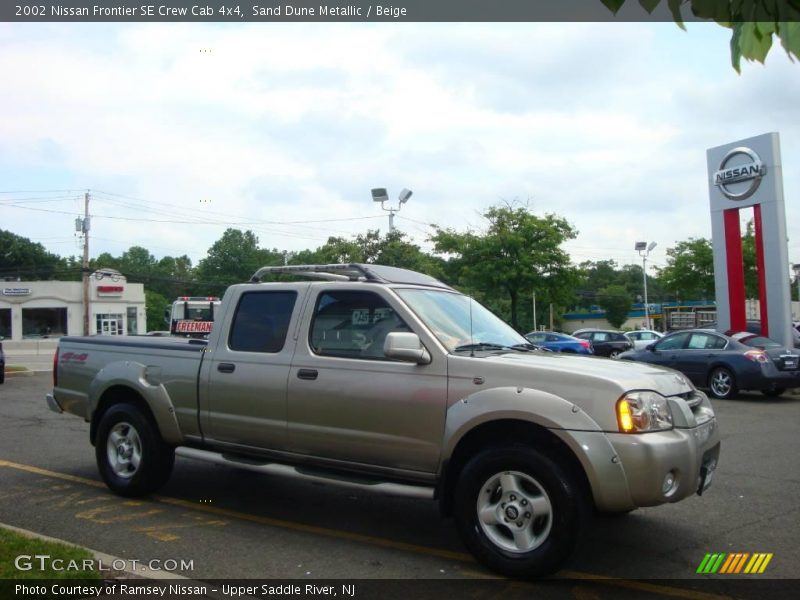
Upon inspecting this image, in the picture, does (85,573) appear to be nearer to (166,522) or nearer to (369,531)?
(166,522)

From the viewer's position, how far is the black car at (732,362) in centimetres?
1424

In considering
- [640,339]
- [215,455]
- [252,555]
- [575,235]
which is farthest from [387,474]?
[640,339]

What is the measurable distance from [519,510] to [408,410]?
1.01 meters

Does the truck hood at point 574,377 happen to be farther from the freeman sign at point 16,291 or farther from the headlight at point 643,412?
the freeman sign at point 16,291

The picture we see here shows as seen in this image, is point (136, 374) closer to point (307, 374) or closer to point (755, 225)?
point (307, 374)

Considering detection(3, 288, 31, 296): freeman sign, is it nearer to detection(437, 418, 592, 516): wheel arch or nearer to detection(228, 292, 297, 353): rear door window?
detection(228, 292, 297, 353): rear door window

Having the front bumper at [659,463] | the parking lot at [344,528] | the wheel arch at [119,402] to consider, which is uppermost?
the wheel arch at [119,402]

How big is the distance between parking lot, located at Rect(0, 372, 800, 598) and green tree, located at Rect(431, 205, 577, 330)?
20348mm

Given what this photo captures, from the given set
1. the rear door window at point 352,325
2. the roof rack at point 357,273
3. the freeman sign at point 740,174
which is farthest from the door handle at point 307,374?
the freeman sign at point 740,174

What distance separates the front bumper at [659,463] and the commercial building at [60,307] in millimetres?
50635

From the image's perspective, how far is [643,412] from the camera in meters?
4.41

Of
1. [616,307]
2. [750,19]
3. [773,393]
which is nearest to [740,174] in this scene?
[773,393]

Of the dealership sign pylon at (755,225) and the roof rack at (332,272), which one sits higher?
the dealership sign pylon at (755,225)

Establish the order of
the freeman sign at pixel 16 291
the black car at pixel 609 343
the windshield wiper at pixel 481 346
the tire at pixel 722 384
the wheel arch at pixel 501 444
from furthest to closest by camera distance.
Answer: the freeman sign at pixel 16 291, the black car at pixel 609 343, the tire at pixel 722 384, the windshield wiper at pixel 481 346, the wheel arch at pixel 501 444
